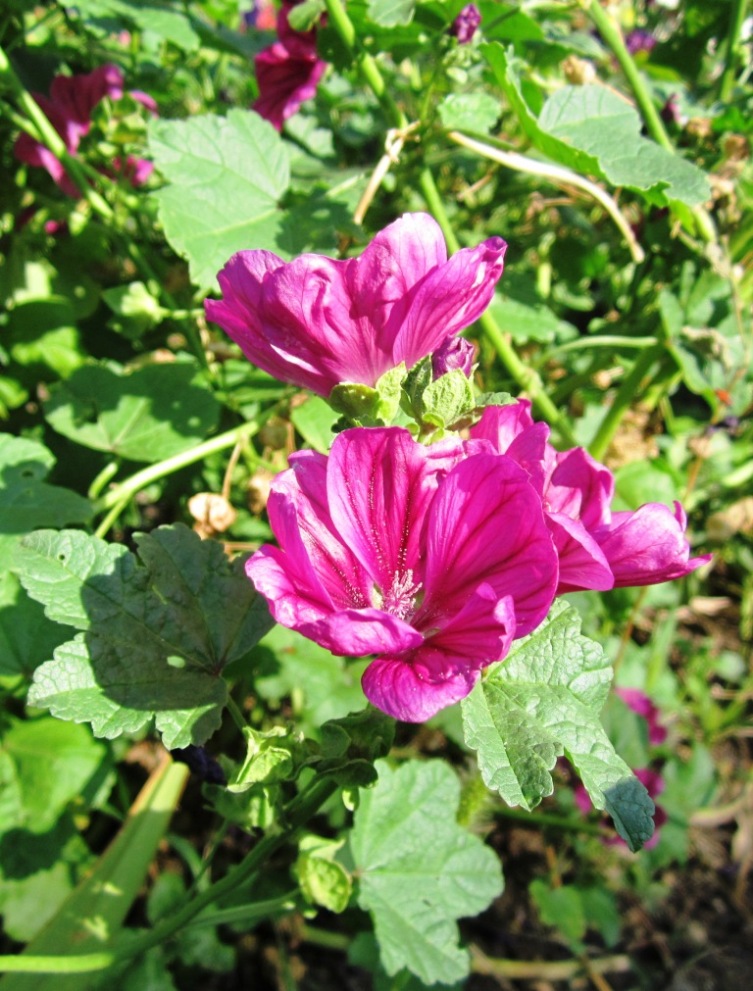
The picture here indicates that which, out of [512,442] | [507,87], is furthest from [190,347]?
[512,442]

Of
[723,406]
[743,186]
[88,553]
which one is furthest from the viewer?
[723,406]

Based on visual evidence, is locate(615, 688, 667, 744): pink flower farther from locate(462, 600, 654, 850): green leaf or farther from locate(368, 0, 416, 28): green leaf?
locate(368, 0, 416, 28): green leaf

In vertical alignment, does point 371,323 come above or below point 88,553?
above

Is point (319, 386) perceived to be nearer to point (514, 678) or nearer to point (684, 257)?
point (514, 678)

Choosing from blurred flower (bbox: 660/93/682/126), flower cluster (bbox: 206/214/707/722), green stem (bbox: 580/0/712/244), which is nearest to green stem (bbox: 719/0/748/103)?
blurred flower (bbox: 660/93/682/126)

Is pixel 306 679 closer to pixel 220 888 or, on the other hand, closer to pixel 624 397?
pixel 220 888

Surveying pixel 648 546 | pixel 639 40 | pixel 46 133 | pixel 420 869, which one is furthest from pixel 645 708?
pixel 639 40
